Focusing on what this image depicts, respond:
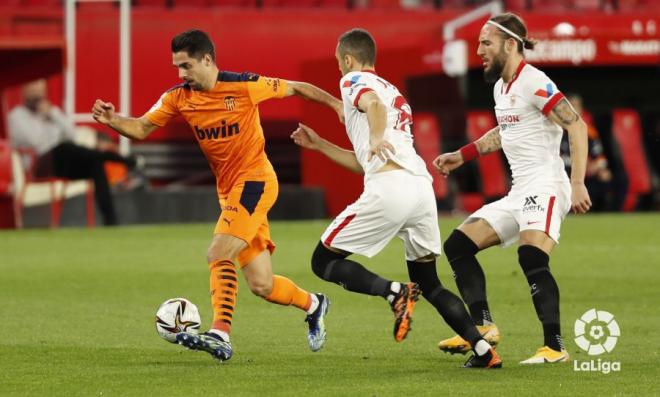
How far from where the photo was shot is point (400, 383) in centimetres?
764

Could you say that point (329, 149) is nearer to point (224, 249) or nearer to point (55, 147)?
point (224, 249)

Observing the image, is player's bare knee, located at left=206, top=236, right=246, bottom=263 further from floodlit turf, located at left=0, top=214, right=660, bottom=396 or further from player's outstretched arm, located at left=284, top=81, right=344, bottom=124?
player's outstretched arm, located at left=284, top=81, right=344, bottom=124

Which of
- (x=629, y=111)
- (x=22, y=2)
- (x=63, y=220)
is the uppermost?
(x=22, y=2)

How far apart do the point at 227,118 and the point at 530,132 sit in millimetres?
1774

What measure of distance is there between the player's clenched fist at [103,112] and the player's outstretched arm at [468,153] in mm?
1946

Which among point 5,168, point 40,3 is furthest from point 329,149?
point 40,3

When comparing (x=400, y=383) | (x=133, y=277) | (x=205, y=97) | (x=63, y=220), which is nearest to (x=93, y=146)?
(x=63, y=220)

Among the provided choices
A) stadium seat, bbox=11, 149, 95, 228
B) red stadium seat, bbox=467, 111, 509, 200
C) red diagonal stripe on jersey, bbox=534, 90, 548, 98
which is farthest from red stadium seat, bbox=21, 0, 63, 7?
red diagonal stripe on jersey, bbox=534, 90, 548, 98

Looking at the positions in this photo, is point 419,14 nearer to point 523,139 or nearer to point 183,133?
point 183,133

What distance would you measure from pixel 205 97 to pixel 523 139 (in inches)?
73.7

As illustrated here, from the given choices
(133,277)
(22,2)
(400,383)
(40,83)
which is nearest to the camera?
(400,383)

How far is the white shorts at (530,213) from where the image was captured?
8.50 m

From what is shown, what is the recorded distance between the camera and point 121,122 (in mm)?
8898

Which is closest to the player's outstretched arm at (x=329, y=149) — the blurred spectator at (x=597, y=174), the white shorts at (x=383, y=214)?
the white shorts at (x=383, y=214)
